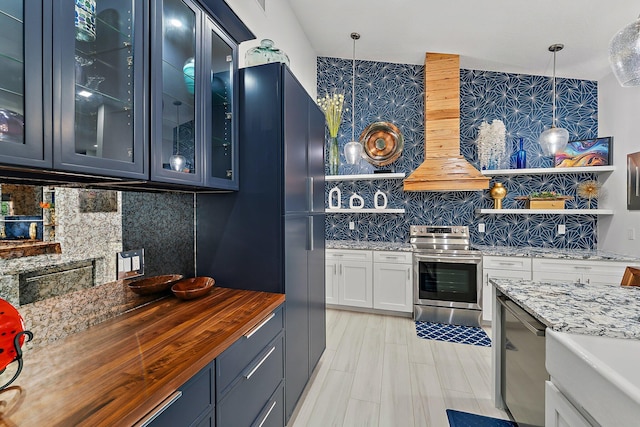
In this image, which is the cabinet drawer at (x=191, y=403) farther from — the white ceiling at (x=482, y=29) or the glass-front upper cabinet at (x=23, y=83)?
the white ceiling at (x=482, y=29)

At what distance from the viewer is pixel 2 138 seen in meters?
0.69

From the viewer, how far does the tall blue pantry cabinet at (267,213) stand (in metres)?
1.68

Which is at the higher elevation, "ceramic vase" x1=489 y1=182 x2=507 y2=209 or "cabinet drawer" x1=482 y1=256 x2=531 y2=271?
"ceramic vase" x1=489 y1=182 x2=507 y2=209

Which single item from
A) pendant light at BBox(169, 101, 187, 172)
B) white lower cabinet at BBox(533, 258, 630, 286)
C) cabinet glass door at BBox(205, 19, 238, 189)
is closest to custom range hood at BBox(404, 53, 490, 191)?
white lower cabinet at BBox(533, 258, 630, 286)

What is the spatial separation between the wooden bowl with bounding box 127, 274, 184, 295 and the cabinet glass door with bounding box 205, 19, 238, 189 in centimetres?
62

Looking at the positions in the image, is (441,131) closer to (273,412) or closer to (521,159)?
(521,159)

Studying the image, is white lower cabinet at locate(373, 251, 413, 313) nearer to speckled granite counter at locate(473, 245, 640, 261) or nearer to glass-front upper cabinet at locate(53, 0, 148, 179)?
speckled granite counter at locate(473, 245, 640, 261)

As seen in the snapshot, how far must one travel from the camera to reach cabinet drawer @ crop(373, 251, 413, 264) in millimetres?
3465

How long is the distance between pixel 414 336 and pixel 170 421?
109 inches

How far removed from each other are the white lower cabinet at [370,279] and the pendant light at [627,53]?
2372 millimetres

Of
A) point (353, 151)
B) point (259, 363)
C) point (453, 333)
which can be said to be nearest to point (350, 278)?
point (453, 333)

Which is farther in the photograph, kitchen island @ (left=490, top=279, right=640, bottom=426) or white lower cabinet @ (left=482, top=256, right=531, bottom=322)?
white lower cabinet @ (left=482, top=256, right=531, bottom=322)

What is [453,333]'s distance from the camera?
312cm

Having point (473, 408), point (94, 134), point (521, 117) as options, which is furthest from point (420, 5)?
point (473, 408)
